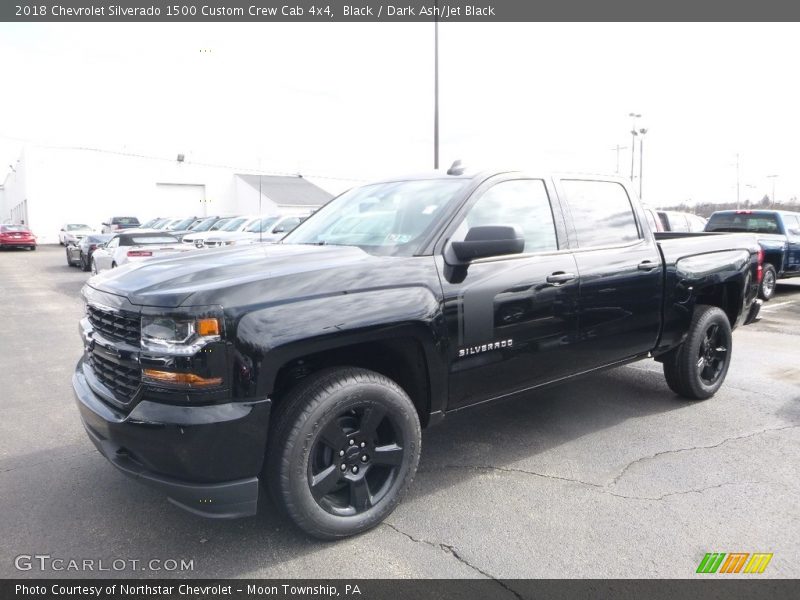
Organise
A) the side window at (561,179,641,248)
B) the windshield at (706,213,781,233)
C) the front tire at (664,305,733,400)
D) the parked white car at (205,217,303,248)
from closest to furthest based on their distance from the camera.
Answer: the side window at (561,179,641,248) → the front tire at (664,305,733,400) → the windshield at (706,213,781,233) → the parked white car at (205,217,303,248)

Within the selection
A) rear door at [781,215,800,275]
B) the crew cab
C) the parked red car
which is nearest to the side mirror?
the crew cab

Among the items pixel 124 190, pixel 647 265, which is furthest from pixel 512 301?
pixel 124 190

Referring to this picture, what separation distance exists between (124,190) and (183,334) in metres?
48.9

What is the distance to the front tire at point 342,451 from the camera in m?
2.80

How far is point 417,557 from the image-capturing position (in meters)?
2.92

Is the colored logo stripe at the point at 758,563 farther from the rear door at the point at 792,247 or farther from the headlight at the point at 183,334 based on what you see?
the rear door at the point at 792,247

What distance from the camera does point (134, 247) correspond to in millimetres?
12922

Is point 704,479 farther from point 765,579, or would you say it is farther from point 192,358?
point 192,358

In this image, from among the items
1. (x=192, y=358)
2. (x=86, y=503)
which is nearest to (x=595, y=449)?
(x=192, y=358)

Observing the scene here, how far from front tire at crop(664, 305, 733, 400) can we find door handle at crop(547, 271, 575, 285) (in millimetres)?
1737

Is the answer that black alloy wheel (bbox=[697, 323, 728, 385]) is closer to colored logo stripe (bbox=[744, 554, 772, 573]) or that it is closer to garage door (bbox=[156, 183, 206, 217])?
colored logo stripe (bbox=[744, 554, 772, 573])

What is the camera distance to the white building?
1715 inches

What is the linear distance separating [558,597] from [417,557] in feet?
2.23

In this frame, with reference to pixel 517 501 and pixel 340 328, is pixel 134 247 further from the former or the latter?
pixel 517 501
